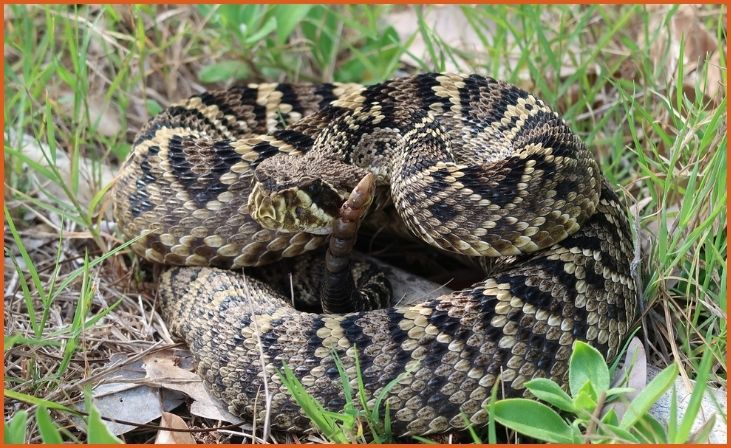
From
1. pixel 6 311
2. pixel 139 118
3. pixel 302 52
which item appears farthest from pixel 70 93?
pixel 6 311

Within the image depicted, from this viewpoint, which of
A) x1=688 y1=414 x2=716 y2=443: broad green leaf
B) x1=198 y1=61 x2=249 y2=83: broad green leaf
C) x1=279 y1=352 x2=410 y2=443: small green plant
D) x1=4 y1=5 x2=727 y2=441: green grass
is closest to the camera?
x1=688 y1=414 x2=716 y2=443: broad green leaf

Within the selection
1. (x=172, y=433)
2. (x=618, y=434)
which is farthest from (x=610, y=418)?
(x=172, y=433)

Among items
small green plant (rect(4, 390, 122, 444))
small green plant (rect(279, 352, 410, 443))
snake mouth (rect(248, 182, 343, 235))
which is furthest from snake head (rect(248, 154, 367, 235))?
small green plant (rect(4, 390, 122, 444))

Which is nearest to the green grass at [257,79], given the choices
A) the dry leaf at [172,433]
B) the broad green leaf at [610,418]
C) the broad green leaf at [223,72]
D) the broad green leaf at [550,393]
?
the broad green leaf at [223,72]

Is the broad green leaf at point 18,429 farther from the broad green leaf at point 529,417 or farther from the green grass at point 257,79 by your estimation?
the broad green leaf at point 529,417

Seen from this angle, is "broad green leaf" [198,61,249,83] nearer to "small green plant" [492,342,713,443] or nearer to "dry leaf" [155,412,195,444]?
"dry leaf" [155,412,195,444]
